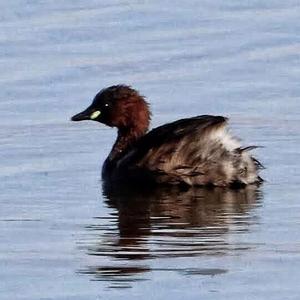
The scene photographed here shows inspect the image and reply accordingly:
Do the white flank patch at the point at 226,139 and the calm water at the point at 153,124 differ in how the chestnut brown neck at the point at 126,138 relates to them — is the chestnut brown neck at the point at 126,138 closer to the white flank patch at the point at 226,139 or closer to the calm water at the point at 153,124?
the calm water at the point at 153,124

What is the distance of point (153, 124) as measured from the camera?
45.3 feet

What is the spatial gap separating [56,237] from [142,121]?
3237 millimetres

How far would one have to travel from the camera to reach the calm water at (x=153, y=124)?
8859 mm

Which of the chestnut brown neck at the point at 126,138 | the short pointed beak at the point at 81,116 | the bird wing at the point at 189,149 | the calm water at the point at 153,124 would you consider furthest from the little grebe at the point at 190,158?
the short pointed beak at the point at 81,116

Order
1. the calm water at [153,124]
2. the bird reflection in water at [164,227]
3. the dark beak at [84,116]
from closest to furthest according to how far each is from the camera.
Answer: the calm water at [153,124], the bird reflection in water at [164,227], the dark beak at [84,116]

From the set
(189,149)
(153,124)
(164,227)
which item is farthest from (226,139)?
(164,227)

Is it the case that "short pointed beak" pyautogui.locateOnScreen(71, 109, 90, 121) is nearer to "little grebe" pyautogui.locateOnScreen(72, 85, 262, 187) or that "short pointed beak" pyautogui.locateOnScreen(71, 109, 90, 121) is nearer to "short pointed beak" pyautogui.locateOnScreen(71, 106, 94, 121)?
"short pointed beak" pyautogui.locateOnScreen(71, 106, 94, 121)

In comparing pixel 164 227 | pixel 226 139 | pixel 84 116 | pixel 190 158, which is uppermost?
pixel 84 116

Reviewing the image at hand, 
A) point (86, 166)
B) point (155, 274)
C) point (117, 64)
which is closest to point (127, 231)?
point (155, 274)

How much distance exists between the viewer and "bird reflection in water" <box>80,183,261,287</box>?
9.12 meters

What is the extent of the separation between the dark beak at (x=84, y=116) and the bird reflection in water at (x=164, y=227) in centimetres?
93

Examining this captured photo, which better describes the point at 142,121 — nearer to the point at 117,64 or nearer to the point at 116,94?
the point at 116,94

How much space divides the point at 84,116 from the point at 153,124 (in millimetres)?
985

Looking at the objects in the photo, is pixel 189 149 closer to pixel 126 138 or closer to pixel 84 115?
pixel 126 138
